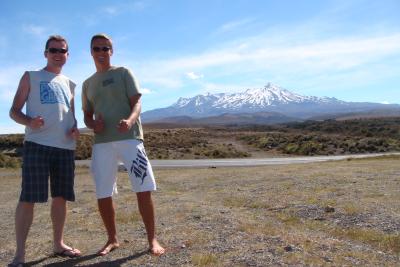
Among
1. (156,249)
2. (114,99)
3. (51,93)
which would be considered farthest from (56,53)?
(156,249)

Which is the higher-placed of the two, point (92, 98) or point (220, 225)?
point (92, 98)

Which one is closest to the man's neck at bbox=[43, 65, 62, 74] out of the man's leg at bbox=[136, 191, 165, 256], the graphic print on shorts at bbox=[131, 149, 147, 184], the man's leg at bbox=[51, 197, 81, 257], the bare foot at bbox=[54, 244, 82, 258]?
the graphic print on shorts at bbox=[131, 149, 147, 184]

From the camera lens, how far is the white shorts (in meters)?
5.36

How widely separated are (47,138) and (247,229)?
2808 millimetres

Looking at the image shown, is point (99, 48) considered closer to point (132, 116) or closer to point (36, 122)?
point (132, 116)

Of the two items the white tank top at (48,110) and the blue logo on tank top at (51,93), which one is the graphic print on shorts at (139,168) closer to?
the white tank top at (48,110)

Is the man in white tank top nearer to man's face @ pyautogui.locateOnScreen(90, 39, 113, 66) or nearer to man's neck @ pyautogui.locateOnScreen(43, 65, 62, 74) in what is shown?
man's neck @ pyautogui.locateOnScreen(43, 65, 62, 74)

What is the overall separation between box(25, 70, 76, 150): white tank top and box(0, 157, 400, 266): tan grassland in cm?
130

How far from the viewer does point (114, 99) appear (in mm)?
5453

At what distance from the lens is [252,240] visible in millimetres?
5945

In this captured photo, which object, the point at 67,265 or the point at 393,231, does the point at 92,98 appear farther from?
the point at 393,231

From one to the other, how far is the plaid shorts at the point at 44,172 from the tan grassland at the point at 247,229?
29.9 inches

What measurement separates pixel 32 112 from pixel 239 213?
384 centimetres

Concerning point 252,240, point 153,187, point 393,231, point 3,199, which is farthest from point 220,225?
point 3,199
